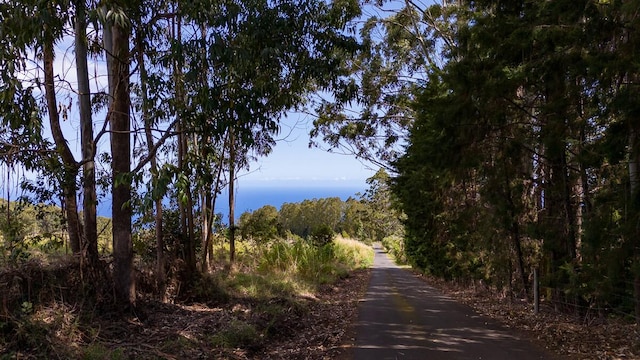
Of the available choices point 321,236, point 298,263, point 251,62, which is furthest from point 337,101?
point 321,236

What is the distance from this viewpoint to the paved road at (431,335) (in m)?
6.97

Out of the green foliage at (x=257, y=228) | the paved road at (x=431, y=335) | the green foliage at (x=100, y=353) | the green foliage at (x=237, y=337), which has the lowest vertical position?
the paved road at (x=431, y=335)

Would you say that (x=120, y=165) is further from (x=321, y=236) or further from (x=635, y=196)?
(x=321, y=236)

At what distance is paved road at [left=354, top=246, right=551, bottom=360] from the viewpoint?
6.97m

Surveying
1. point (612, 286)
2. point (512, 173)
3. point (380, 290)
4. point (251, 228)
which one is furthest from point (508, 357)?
point (251, 228)

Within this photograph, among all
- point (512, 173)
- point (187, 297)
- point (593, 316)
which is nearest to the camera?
point (593, 316)

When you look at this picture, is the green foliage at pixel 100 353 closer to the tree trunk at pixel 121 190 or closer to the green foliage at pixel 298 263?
the tree trunk at pixel 121 190

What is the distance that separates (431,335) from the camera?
27.2ft

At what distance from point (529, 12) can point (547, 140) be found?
2099 millimetres

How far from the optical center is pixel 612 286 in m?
7.10

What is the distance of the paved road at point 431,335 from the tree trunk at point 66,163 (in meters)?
5.22

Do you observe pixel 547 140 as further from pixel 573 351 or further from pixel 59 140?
pixel 59 140

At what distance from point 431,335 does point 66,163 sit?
6.82 meters

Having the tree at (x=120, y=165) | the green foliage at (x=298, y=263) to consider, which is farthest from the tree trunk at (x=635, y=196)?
the green foliage at (x=298, y=263)
